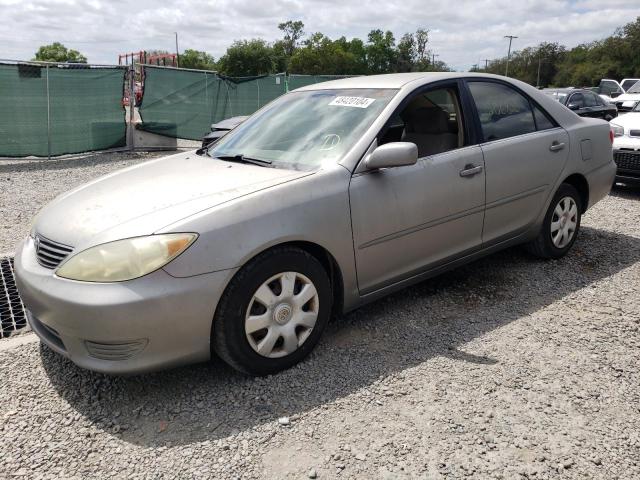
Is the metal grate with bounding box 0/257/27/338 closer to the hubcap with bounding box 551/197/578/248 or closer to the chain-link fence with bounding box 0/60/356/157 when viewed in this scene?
the hubcap with bounding box 551/197/578/248

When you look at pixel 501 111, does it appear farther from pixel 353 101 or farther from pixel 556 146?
pixel 353 101

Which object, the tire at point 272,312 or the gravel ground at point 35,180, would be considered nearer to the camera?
the tire at point 272,312

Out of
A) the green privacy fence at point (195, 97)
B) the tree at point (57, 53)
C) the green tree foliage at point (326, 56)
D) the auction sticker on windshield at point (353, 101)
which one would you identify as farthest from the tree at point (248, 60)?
the auction sticker on windshield at point (353, 101)

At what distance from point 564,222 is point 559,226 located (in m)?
0.07

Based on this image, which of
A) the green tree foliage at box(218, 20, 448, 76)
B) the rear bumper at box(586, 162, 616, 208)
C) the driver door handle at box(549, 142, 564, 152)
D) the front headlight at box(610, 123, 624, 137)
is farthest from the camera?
the green tree foliage at box(218, 20, 448, 76)

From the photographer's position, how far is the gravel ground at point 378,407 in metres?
2.29

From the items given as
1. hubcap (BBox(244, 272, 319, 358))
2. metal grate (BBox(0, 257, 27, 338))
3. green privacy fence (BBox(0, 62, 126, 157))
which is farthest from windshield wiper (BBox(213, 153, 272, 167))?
green privacy fence (BBox(0, 62, 126, 157))

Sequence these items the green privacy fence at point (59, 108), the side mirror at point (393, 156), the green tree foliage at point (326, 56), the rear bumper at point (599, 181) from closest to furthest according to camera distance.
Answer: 1. the side mirror at point (393, 156)
2. the rear bumper at point (599, 181)
3. the green privacy fence at point (59, 108)
4. the green tree foliage at point (326, 56)

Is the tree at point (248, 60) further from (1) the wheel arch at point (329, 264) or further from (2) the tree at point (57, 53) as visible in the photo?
(1) the wheel arch at point (329, 264)

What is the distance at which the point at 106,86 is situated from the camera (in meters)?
11.5

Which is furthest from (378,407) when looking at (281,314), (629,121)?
(629,121)

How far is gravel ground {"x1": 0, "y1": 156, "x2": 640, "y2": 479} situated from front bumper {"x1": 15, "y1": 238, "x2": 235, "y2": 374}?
0.30 metres

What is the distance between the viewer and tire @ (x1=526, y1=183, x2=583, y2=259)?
14.6 feet

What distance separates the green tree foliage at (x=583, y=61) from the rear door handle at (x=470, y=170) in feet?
204
